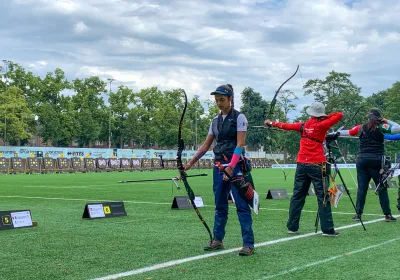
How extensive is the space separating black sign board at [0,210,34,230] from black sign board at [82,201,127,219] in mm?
1287

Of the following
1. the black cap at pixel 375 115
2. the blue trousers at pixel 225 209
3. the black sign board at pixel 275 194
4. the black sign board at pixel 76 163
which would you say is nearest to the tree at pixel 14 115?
the black sign board at pixel 76 163

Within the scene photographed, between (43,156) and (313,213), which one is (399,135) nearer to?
(313,213)

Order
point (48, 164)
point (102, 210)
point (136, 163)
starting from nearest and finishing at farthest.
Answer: point (102, 210)
point (48, 164)
point (136, 163)

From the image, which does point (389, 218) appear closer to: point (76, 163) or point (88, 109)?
point (76, 163)

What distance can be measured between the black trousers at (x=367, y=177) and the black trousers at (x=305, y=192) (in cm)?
216

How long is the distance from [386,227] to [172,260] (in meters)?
4.80

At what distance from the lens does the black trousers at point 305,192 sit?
8.33 meters

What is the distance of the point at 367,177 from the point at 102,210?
214 inches


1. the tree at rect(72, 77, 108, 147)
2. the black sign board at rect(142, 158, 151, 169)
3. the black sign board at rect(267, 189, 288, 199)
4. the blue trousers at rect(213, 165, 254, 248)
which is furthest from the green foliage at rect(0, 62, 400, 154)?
the blue trousers at rect(213, 165, 254, 248)

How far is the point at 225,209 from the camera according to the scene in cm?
720

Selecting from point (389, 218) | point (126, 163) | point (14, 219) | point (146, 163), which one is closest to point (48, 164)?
point (126, 163)

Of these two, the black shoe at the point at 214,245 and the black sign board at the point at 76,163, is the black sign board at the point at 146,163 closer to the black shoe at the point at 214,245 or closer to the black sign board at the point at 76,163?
the black sign board at the point at 76,163

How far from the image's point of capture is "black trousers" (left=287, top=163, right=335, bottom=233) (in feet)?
27.3

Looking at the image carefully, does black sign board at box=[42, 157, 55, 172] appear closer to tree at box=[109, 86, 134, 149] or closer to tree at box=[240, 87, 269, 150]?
tree at box=[109, 86, 134, 149]
